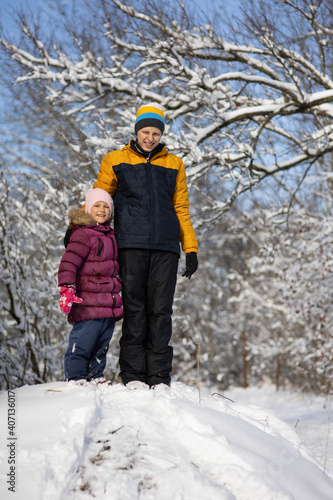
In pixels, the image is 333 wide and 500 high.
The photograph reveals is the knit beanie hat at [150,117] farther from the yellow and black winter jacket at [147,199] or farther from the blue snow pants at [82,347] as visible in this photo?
the blue snow pants at [82,347]

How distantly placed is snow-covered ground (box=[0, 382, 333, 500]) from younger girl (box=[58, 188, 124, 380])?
463 mm

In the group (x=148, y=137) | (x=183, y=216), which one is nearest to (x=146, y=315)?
(x=183, y=216)

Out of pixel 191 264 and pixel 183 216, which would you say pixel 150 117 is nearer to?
pixel 183 216

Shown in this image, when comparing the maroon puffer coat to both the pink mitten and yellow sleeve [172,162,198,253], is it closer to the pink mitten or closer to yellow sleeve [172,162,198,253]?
the pink mitten

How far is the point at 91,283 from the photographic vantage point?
3.05m

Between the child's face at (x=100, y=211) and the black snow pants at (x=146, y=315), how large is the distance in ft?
0.83

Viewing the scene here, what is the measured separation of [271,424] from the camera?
2.77m

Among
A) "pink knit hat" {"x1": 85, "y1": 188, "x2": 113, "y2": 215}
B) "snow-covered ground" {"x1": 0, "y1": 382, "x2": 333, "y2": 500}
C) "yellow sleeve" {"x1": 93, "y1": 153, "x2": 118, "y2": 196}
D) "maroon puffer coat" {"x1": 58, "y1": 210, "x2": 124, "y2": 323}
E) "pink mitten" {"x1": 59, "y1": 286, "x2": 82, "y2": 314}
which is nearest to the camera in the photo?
"snow-covered ground" {"x1": 0, "y1": 382, "x2": 333, "y2": 500}

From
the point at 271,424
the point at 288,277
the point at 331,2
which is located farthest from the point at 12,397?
the point at 288,277

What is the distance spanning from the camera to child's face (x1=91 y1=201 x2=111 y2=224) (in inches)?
124

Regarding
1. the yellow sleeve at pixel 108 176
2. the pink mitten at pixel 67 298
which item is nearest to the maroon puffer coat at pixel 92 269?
the pink mitten at pixel 67 298

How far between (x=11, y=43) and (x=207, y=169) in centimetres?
285

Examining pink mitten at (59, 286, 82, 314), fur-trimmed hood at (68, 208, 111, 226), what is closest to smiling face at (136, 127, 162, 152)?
Result: fur-trimmed hood at (68, 208, 111, 226)

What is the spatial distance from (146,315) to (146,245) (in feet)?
1.62
